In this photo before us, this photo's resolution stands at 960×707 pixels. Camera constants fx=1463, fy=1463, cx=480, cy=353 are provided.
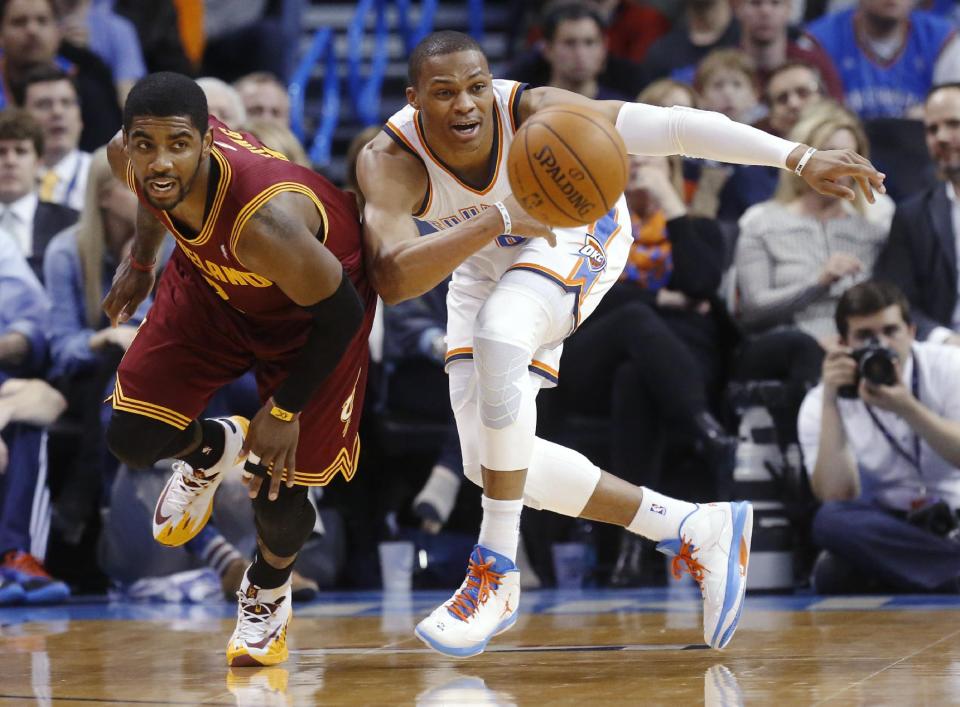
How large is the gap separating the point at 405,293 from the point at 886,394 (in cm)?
240

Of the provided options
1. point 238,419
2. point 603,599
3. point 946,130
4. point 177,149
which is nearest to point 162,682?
point 238,419

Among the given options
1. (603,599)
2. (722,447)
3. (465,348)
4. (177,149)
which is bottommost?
(603,599)

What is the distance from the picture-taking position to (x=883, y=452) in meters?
5.62

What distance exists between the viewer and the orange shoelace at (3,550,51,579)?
5.86 metres

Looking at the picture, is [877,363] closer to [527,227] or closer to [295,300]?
[527,227]

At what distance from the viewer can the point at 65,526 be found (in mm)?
6242

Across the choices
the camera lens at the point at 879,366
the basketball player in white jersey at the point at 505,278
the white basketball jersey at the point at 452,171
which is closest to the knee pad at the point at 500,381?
the basketball player in white jersey at the point at 505,278

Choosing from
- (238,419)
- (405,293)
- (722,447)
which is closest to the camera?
(405,293)

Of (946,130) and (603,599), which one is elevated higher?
(946,130)

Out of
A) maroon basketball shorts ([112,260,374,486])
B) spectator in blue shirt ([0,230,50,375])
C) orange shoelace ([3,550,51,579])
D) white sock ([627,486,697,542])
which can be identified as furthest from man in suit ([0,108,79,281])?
white sock ([627,486,697,542])

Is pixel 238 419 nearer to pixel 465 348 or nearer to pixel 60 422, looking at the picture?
pixel 465 348

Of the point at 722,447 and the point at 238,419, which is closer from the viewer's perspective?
the point at 238,419

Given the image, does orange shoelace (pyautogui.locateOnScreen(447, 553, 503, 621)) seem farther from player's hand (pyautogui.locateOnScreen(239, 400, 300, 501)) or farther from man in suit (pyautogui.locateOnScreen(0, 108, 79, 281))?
man in suit (pyautogui.locateOnScreen(0, 108, 79, 281))

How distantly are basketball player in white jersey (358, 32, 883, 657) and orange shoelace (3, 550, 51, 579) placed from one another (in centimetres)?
256
